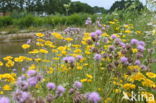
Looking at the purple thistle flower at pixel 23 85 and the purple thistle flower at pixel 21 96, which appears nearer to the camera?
the purple thistle flower at pixel 21 96

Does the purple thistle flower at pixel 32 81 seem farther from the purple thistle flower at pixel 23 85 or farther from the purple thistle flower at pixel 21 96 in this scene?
the purple thistle flower at pixel 21 96

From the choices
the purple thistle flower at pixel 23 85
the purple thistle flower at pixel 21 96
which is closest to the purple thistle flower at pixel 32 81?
the purple thistle flower at pixel 23 85

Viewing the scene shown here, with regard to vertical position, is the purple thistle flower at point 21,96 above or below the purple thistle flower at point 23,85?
above

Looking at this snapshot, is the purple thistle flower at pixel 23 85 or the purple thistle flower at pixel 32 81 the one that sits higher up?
the purple thistle flower at pixel 32 81

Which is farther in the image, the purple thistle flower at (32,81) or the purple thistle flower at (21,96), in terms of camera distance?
the purple thistle flower at (32,81)

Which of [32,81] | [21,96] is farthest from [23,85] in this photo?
[21,96]

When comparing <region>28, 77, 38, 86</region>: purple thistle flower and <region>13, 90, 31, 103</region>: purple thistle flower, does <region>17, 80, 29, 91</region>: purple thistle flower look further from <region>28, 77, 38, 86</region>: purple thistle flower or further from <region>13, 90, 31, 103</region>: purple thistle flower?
<region>13, 90, 31, 103</region>: purple thistle flower

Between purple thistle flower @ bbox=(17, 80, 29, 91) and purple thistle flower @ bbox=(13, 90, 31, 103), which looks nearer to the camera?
purple thistle flower @ bbox=(13, 90, 31, 103)

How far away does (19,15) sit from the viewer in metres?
17.9

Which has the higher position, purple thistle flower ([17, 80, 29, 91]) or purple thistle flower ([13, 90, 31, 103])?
purple thistle flower ([13, 90, 31, 103])

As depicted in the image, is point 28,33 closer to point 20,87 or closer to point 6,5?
point 20,87

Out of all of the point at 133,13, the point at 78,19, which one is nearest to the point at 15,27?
the point at 78,19

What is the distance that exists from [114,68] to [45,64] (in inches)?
55.5

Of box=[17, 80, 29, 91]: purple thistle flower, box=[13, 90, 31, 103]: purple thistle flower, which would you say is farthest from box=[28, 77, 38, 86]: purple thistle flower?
box=[13, 90, 31, 103]: purple thistle flower
